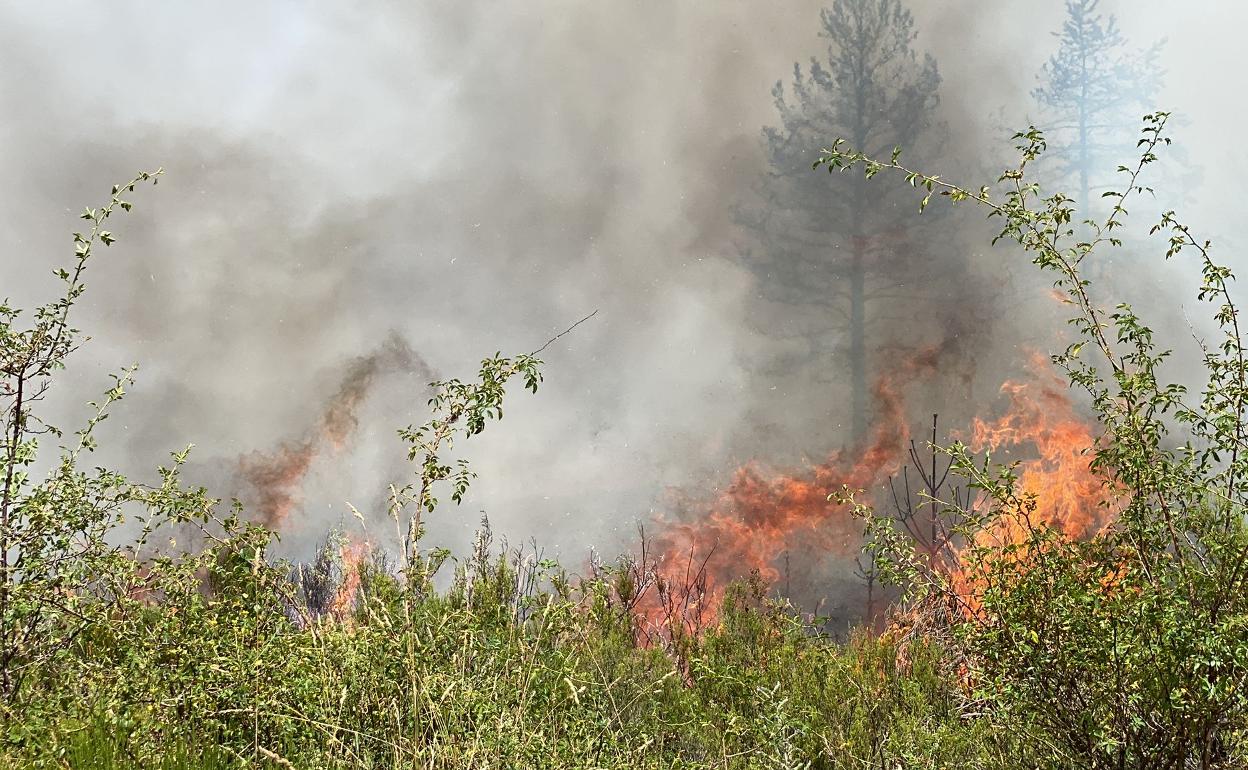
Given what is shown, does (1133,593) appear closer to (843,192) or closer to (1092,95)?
(843,192)

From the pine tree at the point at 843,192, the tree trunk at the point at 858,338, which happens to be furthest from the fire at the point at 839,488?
the pine tree at the point at 843,192

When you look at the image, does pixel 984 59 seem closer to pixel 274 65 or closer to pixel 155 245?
pixel 274 65

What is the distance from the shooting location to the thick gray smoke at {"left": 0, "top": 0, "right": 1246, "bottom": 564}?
1081 centimetres

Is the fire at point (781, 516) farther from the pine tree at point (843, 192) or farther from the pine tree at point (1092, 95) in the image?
the pine tree at point (1092, 95)

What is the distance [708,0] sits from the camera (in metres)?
11.9

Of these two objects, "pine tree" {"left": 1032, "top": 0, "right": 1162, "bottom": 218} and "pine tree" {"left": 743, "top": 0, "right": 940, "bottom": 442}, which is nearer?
"pine tree" {"left": 1032, "top": 0, "right": 1162, "bottom": 218}

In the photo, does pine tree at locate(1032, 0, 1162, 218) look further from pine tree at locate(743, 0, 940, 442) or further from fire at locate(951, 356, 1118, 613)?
fire at locate(951, 356, 1118, 613)

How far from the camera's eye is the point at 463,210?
11.8 metres

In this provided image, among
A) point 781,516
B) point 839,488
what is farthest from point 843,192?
point 781,516

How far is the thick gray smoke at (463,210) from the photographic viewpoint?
1081 cm

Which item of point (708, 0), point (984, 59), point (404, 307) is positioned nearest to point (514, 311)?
point (404, 307)

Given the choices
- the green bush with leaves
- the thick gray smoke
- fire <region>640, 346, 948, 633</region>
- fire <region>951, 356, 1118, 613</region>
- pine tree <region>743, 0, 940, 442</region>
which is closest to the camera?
the green bush with leaves

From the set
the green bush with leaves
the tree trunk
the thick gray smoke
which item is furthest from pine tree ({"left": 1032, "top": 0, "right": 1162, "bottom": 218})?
the green bush with leaves

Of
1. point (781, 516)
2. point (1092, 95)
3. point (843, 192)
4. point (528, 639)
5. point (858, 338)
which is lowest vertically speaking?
point (528, 639)
